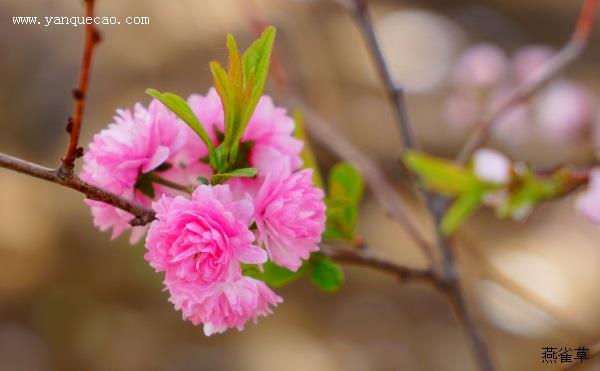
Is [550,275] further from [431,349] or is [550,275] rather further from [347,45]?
[347,45]

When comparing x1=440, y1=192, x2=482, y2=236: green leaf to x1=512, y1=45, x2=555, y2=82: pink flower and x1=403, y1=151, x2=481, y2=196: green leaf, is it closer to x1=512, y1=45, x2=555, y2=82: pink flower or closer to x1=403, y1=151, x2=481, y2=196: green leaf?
x1=403, y1=151, x2=481, y2=196: green leaf

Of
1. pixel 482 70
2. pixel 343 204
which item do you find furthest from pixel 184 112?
pixel 482 70

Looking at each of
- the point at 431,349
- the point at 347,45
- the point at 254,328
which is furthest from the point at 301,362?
the point at 347,45

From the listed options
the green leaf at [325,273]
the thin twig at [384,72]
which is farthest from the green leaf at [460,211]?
the green leaf at [325,273]

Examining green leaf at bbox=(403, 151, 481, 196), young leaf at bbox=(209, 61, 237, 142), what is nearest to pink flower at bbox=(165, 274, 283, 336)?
young leaf at bbox=(209, 61, 237, 142)

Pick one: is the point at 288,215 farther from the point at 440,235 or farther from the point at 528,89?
the point at 528,89

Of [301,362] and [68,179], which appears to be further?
[301,362]

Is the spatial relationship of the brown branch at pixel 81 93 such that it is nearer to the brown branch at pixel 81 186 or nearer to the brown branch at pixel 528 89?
the brown branch at pixel 81 186
